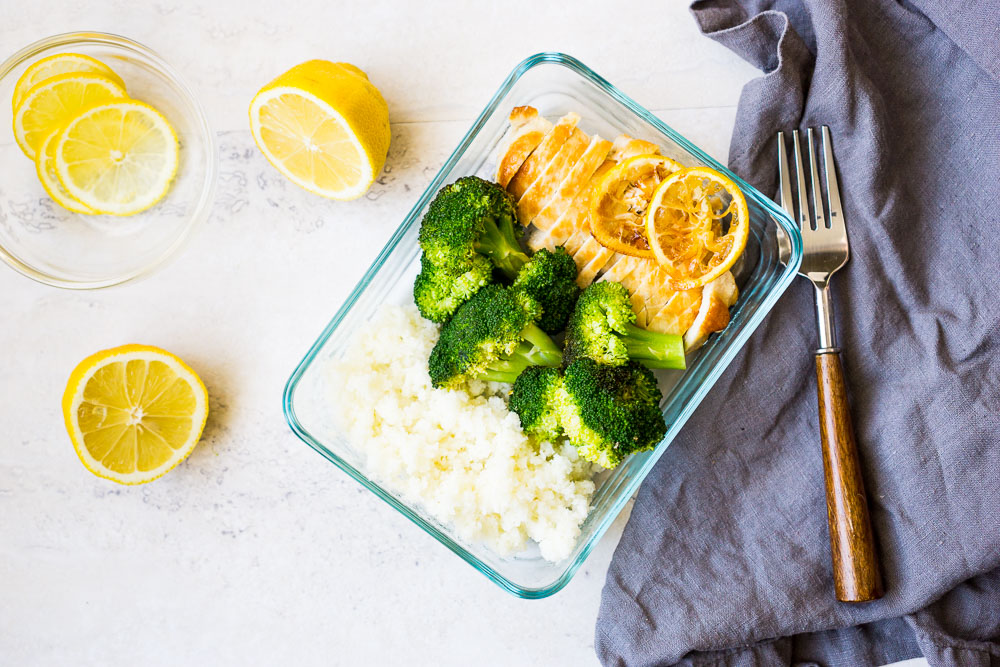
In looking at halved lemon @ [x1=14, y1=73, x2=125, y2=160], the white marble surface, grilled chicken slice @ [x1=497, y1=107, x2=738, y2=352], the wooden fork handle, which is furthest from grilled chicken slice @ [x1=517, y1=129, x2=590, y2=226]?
halved lemon @ [x1=14, y1=73, x2=125, y2=160]

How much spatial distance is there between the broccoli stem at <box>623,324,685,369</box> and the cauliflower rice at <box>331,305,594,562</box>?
313 mm

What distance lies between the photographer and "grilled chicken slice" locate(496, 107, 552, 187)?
1.94m

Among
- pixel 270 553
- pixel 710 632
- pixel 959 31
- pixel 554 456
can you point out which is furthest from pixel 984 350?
pixel 270 553

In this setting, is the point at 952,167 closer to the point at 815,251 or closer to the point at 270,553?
the point at 815,251

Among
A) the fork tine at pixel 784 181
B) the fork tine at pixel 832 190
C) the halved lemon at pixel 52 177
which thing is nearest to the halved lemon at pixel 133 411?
the halved lemon at pixel 52 177

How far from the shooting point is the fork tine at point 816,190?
79.6 inches

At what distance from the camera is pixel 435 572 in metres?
2.21

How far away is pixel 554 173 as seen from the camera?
193 centimetres

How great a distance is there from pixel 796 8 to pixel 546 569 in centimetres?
175

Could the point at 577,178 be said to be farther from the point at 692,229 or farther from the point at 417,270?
the point at 417,270

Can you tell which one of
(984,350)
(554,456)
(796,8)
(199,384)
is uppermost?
(796,8)

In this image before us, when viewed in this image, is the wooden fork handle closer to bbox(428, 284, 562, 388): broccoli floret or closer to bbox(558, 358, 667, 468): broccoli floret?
bbox(558, 358, 667, 468): broccoli floret

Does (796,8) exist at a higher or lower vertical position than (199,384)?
higher

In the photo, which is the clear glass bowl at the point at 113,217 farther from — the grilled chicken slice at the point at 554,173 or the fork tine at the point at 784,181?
the fork tine at the point at 784,181
